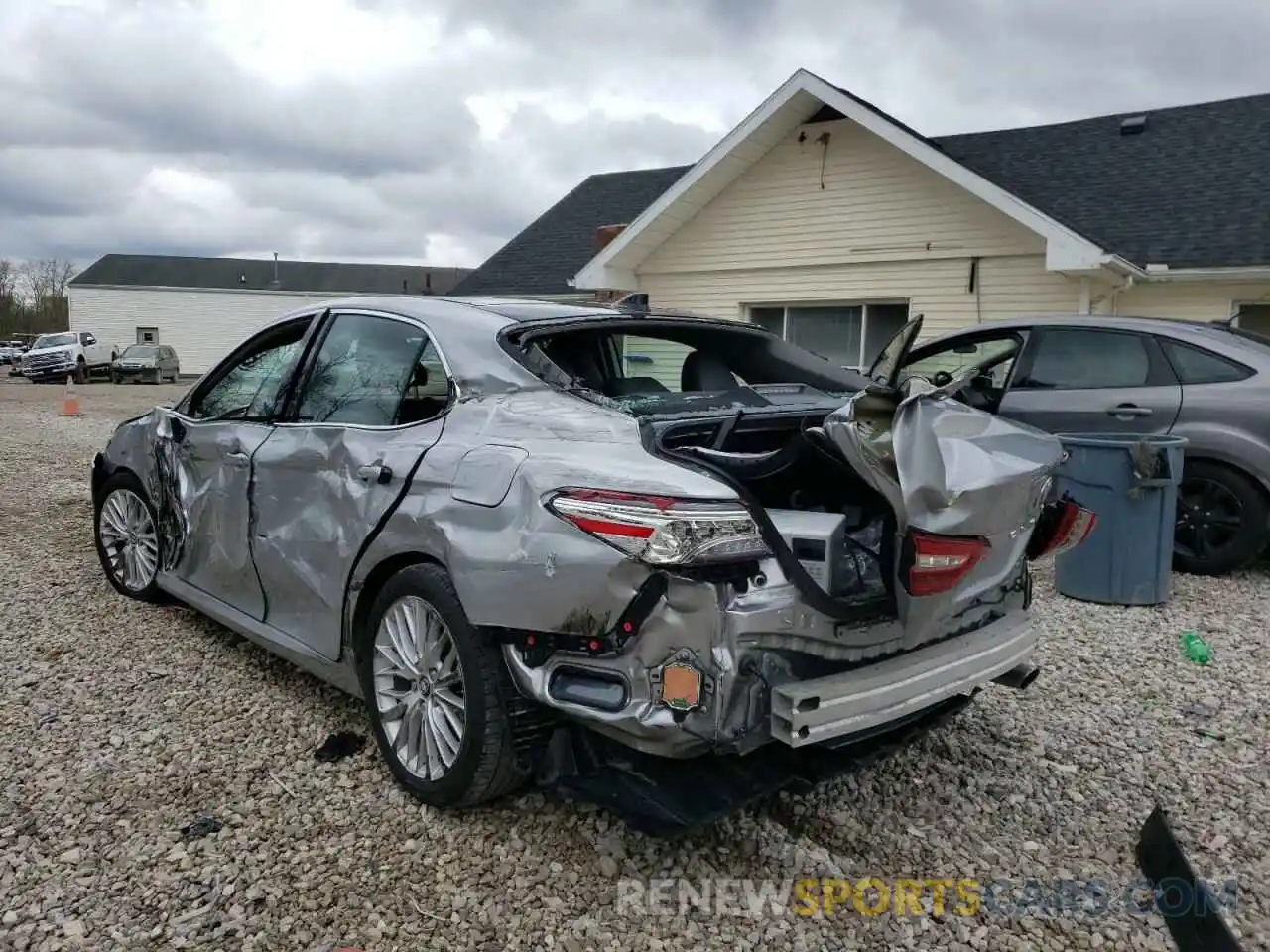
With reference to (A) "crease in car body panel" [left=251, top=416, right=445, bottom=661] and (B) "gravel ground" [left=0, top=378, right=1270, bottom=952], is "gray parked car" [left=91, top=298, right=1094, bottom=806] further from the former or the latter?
(B) "gravel ground" [left=0, top=378, right=1270, bottom=952]

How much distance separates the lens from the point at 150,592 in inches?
189

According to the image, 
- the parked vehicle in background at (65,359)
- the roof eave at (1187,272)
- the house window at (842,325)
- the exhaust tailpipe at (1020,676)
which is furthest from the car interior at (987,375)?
the parked vehicle in background at (65,359)

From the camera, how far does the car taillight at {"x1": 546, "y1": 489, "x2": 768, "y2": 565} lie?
7.36 ft

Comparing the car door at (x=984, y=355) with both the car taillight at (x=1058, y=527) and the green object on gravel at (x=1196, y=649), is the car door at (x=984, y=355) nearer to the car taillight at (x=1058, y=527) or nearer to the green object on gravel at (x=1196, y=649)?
the green object on gravel at (x=1196, y=649)

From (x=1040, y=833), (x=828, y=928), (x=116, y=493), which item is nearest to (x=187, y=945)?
(x=828, y=928)

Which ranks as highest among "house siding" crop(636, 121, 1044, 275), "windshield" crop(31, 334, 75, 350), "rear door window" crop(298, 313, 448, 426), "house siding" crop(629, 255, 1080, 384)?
"house siding" crop(636, 121, 1044, 275)

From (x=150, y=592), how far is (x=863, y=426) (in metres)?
4.00

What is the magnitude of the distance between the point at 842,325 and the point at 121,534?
9048mm

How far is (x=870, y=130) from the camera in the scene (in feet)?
35.7

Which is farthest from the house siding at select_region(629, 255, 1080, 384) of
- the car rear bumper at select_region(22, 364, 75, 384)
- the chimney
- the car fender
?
the car rear bumper at select_region(22, 364, 75, 384)

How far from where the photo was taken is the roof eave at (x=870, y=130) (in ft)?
30.4

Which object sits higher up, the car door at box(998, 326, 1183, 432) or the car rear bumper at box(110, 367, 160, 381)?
the car door at box(998, 326, 1183, 432)

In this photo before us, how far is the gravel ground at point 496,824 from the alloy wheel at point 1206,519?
1.57 metres

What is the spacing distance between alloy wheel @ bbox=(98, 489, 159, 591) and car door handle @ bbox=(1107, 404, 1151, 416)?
5.69m
